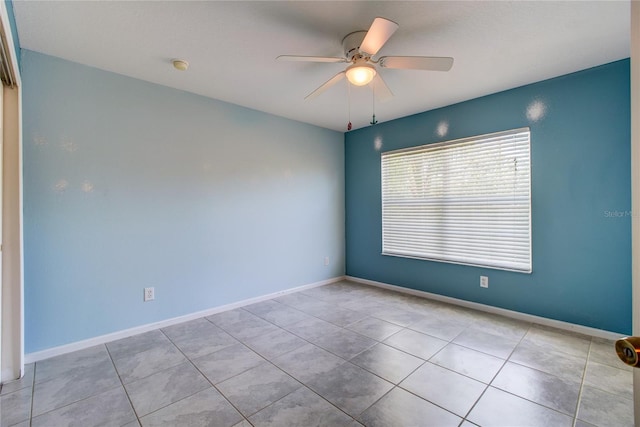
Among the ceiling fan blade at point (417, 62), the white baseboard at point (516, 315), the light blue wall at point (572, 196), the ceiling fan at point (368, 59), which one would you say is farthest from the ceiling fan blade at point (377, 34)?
the white baseboard at point (516, 315)

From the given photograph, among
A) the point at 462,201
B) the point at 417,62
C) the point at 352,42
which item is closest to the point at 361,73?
the point at 352,42

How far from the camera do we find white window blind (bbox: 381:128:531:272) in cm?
310

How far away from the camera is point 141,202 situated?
2836 millimetres

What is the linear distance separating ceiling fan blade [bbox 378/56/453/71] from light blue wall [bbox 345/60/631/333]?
1611 mm

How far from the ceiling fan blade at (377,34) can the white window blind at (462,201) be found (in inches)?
81.9

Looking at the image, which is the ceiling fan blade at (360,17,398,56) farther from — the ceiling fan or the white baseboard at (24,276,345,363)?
the white baseboard at (24,276,345,363)

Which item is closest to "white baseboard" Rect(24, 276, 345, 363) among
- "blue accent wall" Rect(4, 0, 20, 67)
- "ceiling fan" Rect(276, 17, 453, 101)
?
"blue accent wall" Rect(4, 0, 20, 67)

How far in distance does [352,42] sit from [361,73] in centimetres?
22

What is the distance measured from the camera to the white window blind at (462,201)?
10.2ft

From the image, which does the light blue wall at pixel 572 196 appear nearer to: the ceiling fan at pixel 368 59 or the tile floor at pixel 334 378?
the tile floor at pixel 334 378

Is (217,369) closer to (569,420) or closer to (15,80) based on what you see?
(569,420)

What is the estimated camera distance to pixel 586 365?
217 centimetres

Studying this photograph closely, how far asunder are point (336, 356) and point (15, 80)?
3032mm

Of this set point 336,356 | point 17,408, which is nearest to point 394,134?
point 336,356
